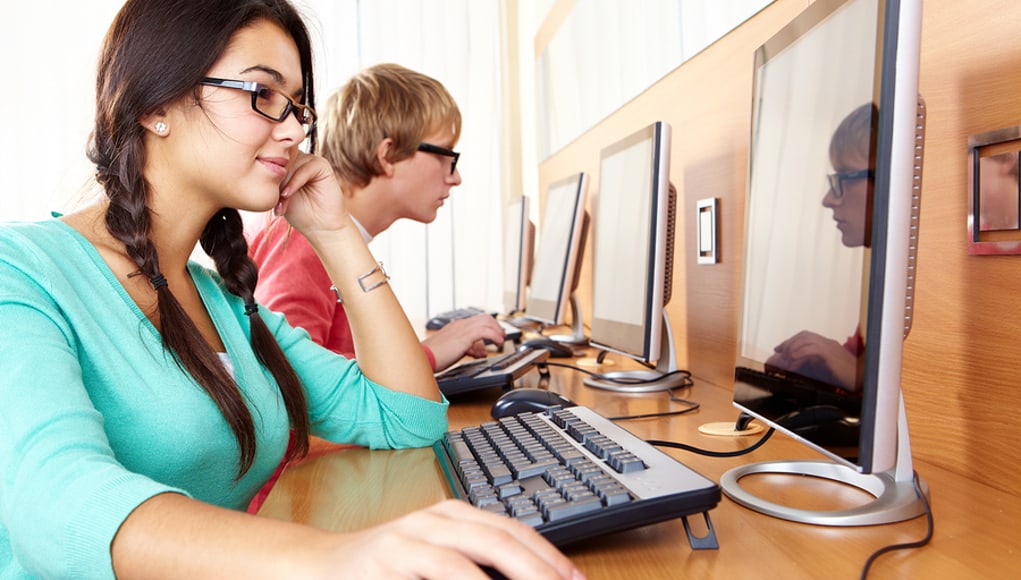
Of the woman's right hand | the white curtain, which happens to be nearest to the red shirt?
the woman's right hand

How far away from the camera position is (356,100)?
184 centimetres

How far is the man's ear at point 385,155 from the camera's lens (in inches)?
71.6

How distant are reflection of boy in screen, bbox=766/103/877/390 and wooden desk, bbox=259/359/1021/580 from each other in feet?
0.42

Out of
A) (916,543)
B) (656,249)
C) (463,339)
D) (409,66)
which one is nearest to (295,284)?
(463,339)

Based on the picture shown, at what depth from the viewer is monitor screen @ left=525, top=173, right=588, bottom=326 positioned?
184 cm

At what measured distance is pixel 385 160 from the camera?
1.84 m

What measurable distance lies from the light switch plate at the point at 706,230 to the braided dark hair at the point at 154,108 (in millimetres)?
869

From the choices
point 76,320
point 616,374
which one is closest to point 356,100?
point 616,374

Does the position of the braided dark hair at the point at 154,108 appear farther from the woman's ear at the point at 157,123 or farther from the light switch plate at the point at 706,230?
the light switch plate at the point at 706,230

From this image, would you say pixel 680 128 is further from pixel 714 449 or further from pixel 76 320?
pixel 76 320

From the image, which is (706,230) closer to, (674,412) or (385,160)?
(674,412)

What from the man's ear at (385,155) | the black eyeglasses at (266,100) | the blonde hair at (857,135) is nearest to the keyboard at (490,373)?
the black eyeglasses at (266,100)

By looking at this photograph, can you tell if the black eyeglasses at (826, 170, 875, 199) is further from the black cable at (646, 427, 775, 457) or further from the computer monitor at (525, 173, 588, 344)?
the computer monitor at (525, 173, 588, 344)

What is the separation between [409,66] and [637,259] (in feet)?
8.02
